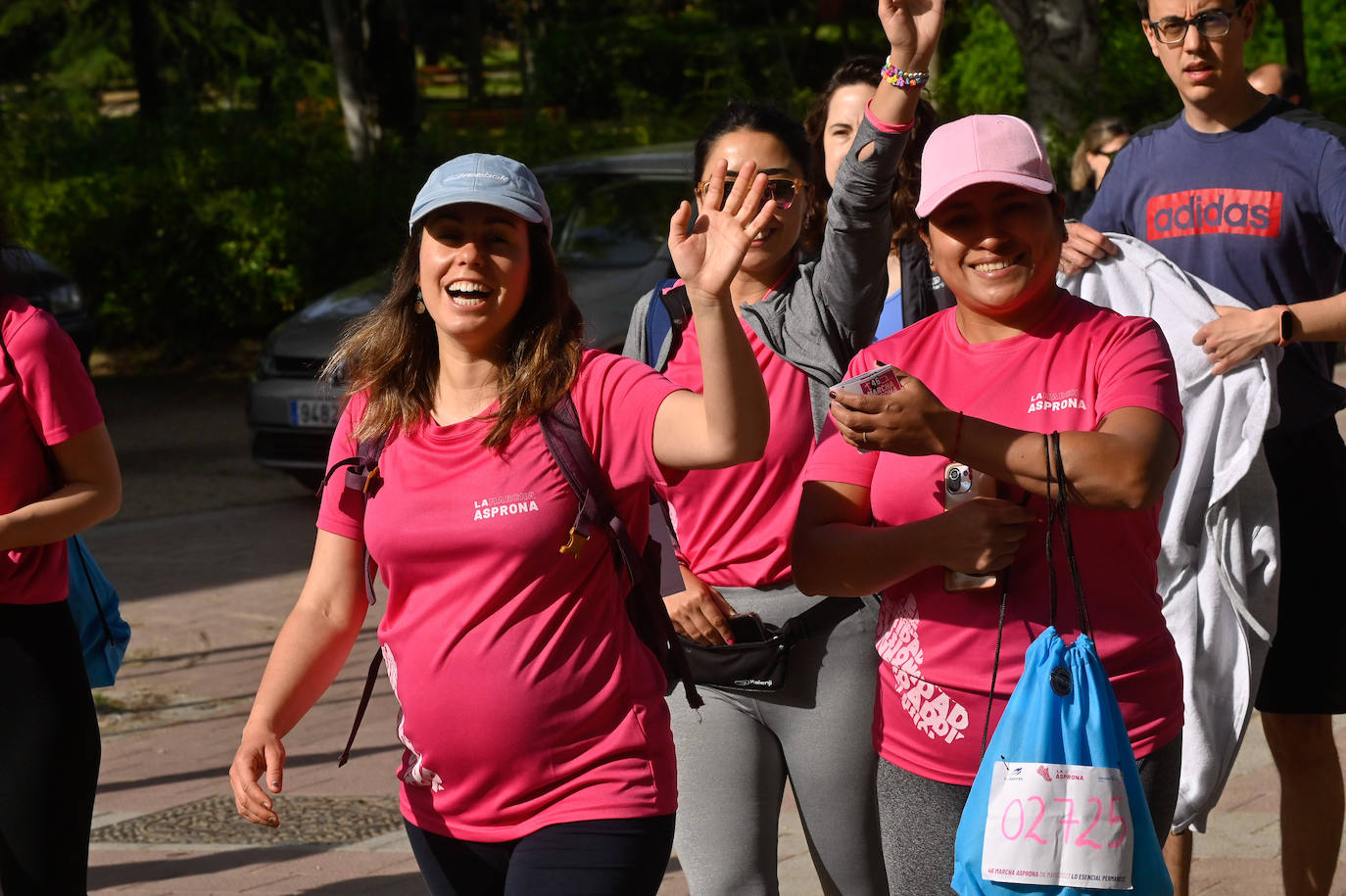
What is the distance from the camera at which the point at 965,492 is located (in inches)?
104

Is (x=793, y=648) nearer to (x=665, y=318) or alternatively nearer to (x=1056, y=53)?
(x=665, y=318)

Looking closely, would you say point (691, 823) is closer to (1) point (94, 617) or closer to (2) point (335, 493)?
(2) point (335, 493)

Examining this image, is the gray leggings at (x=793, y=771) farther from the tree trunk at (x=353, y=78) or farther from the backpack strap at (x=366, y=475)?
the tree trunk at (x=353, y=78)

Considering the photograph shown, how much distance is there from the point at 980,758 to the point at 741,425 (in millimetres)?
655

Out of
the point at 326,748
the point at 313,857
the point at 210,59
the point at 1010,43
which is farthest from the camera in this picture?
the point at 210,59

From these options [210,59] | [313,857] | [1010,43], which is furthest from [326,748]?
[210,59]

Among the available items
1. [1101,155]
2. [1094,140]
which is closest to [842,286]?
[1101,155]

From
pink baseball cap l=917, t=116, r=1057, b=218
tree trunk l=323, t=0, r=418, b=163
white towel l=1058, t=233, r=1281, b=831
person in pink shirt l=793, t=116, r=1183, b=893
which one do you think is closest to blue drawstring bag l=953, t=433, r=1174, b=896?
person in pink shirt l=793, t=116, r=1183, b=893

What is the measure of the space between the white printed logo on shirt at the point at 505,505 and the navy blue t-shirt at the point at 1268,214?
1947 mm

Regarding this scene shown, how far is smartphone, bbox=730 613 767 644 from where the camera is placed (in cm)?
339

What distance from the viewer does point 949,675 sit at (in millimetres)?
2719

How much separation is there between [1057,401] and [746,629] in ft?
3.08

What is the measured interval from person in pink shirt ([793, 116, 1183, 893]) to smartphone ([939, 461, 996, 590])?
0.03 metres

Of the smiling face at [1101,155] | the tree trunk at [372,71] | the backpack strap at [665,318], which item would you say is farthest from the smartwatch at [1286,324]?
the tree trunk at [372,71]
